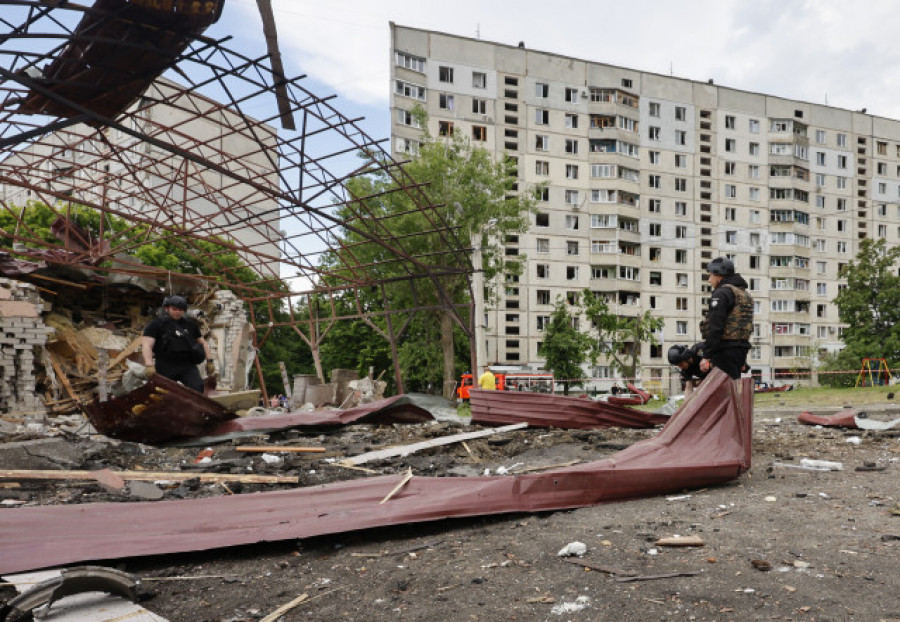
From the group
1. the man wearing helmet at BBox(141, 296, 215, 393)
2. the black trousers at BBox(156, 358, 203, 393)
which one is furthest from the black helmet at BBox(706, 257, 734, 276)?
the black trousers at BBox(156, 358, 203, 393)

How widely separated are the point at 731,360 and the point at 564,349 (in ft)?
104

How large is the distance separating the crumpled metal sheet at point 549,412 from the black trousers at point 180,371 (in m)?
3.58

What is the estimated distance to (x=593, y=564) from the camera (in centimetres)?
308

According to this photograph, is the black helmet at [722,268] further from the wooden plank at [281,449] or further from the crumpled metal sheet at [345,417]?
the crumpled metal sheet at [345,417]

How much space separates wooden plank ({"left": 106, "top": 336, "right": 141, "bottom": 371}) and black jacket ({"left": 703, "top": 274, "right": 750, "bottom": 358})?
1467 centimetres

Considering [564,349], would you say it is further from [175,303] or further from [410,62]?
[175,303]

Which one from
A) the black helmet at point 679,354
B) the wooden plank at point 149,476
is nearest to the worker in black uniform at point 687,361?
the black helmet at point 679,354

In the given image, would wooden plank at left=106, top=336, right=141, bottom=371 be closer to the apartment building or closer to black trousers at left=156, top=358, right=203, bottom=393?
black trousers at left=156, top=358, right=203, bottom=393

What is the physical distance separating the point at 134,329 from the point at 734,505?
16.8 metres

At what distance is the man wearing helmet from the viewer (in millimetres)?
7333

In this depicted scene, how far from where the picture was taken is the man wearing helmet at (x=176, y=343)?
733 centimetres

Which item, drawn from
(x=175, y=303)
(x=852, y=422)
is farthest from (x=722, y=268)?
(x=175, y=303)

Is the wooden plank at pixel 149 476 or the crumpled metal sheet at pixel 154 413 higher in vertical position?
the crumpled metal sheet at pixel 154 413

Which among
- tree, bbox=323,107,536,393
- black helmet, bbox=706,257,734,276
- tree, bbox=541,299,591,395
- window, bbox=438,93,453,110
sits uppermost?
window, bbox=438,93,453,110
